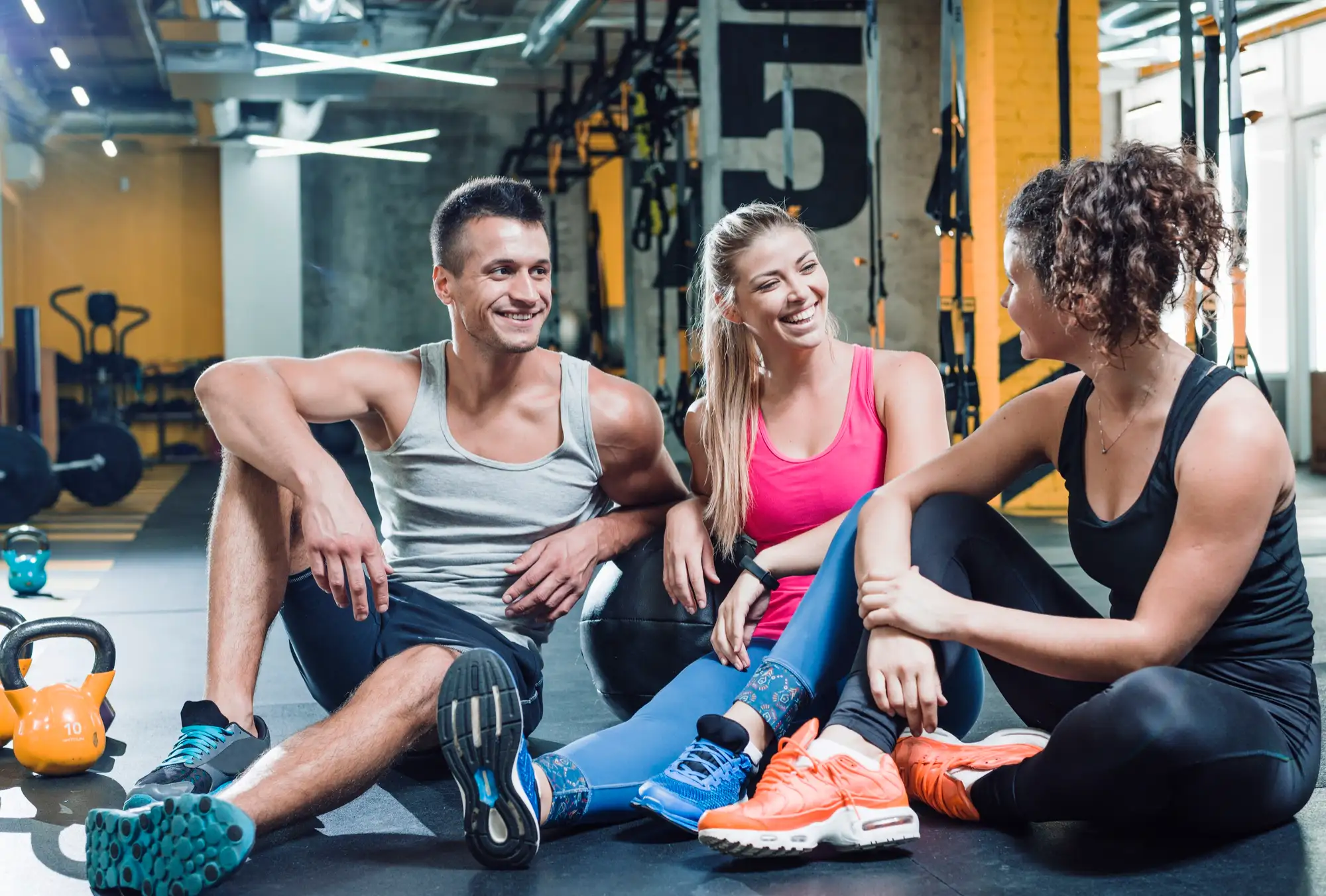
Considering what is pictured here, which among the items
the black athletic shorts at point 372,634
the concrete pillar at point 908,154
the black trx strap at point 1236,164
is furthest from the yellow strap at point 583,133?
the black athletic shorts at point 372,634

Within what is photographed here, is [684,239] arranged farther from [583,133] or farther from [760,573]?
[760,573]

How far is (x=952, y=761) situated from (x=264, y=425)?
117cm

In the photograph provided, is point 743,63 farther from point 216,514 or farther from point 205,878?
point 205,878

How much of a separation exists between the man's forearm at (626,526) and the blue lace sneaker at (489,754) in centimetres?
66

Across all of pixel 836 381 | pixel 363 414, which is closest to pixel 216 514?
pixel 363 414

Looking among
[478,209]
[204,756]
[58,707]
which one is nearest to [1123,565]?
[478,209]

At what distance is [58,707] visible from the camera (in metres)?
2.28

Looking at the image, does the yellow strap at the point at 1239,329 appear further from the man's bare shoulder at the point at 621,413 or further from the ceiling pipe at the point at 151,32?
the ceiling pipe at the point at 151,32

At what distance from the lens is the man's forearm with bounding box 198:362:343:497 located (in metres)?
2.01

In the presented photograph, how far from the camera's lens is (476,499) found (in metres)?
2.21

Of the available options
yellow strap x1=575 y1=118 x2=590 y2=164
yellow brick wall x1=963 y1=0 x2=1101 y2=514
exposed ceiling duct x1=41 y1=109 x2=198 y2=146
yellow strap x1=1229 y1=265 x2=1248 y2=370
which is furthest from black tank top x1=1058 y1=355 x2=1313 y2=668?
exposed ceiling duct x1=41 y1=109 x2=198 y2=146

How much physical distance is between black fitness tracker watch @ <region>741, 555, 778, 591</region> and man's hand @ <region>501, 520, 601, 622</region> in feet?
0.94

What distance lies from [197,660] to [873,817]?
2236 mm

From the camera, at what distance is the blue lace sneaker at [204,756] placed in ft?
5.82
